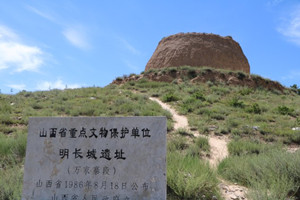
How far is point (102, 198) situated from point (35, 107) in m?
10.8

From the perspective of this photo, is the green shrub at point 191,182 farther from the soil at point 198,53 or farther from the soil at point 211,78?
the soil at point 198,53

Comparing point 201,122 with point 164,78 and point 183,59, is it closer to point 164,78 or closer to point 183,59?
point 164,78

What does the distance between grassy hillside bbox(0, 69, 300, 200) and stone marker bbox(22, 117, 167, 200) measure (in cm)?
72

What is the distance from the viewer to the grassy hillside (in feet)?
12.6

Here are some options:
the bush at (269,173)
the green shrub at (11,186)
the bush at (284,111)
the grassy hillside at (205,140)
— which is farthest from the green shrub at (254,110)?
the green shrub at (11,186)

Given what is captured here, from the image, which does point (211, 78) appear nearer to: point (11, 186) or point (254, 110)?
point (254, 110)

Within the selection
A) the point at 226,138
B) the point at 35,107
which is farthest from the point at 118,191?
the point at 35,107

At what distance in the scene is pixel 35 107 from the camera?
1254cm

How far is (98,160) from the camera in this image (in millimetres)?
3162

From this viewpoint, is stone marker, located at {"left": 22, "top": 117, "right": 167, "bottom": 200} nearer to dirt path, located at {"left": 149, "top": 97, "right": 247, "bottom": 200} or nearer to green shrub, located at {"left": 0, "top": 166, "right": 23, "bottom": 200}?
green shrub, located at {"left": 0, "top": 166, "right": 23, "bottom": 200}

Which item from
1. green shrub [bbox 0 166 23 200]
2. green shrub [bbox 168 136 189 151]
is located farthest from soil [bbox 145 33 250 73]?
green shrub [bbox 0 166 23 200]

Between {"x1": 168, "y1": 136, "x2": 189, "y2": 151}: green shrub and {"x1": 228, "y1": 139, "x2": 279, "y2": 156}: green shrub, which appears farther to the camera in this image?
{"x1": 168, "y1": 136, "x2": 189, "y2": 151}: green shrub

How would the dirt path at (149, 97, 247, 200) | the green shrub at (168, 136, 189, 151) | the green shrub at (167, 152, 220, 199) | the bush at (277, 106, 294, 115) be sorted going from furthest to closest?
the bush at (277, 106, 294, 115) < the green shrub at (168, 136, 189, 151) < the dirt path at (149, 97, 247, 200) < the green shrub at (167, 152, 220, 199)

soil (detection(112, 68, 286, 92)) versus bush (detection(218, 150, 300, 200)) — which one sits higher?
soil (detection(112, 68, 286, 92))
